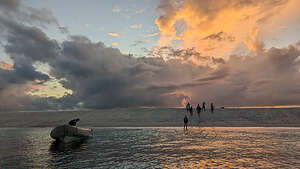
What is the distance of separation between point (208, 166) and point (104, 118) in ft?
203

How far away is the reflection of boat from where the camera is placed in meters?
30.7

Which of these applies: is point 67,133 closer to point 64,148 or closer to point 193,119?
point 64,148

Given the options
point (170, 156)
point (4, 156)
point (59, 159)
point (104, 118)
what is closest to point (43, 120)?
point (104, 118)

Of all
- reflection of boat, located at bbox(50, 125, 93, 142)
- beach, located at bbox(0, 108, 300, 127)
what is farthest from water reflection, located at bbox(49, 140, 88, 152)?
beach, located at bbox(0, 108, 300, 127)

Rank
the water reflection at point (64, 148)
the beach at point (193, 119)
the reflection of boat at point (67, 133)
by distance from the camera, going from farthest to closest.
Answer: the beach at point (193, 119)
the reflection of boat at point (67, 133)
the water reflection at point (64, 148)

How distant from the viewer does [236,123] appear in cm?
5431

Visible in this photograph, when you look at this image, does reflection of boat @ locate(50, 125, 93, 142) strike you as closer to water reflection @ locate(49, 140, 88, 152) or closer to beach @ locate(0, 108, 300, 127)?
water reflection @ locate(49, 140, 88, 152)

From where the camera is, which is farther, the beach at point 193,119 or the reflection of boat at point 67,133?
the beach at point 193,119

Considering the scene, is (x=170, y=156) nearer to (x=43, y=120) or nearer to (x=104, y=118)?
(x=104, y=118)

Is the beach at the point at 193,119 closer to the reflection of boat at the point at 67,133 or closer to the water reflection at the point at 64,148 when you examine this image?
the reflection of boat at the point at 67,133

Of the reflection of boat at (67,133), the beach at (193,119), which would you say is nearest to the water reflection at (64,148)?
the reflection of boat at (67,133)

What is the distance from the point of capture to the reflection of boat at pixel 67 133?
101 feet

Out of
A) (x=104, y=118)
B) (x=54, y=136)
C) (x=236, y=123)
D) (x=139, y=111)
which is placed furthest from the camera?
(x=139, y=111)

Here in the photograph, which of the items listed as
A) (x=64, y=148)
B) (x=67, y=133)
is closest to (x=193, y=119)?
(x=67, y=133)
